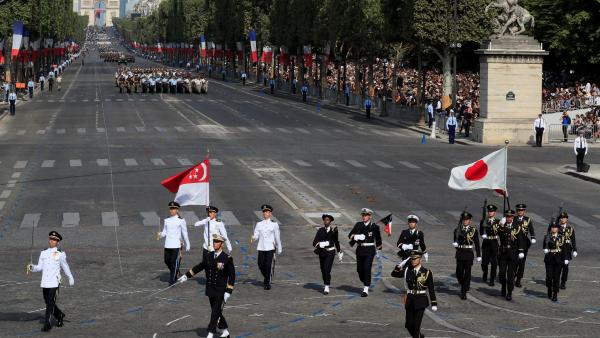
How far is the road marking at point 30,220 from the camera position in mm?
31484

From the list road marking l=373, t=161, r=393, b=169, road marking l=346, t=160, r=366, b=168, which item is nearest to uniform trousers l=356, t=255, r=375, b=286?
road marking l=346, t=160, r=366, b=168

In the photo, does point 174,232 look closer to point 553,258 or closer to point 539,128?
point 553,258

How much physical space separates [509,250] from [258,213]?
12064mm

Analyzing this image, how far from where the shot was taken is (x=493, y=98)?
6072 cm

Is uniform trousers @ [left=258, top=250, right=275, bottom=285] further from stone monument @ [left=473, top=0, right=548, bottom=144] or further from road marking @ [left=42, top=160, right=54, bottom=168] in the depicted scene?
stone monument @ [left=473, top=0, right=548, bottom=144]

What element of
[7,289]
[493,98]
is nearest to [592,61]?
[493,98]

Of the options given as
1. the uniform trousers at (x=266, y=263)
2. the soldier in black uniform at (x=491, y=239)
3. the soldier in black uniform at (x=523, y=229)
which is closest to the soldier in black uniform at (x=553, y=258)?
the soldier in black uniform at (x=523, y=229)

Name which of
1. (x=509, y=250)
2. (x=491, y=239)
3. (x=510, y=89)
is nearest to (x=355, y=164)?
(x=510, y=89)

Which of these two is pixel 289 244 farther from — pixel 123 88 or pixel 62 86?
pixel 62 86

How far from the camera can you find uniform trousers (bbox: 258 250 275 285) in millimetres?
22859

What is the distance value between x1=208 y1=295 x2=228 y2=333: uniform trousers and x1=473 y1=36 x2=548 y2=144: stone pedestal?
4320 centimetres

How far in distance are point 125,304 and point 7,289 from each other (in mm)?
2626

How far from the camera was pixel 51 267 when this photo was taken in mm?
19531

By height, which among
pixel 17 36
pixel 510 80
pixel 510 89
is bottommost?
pixel 510 89
